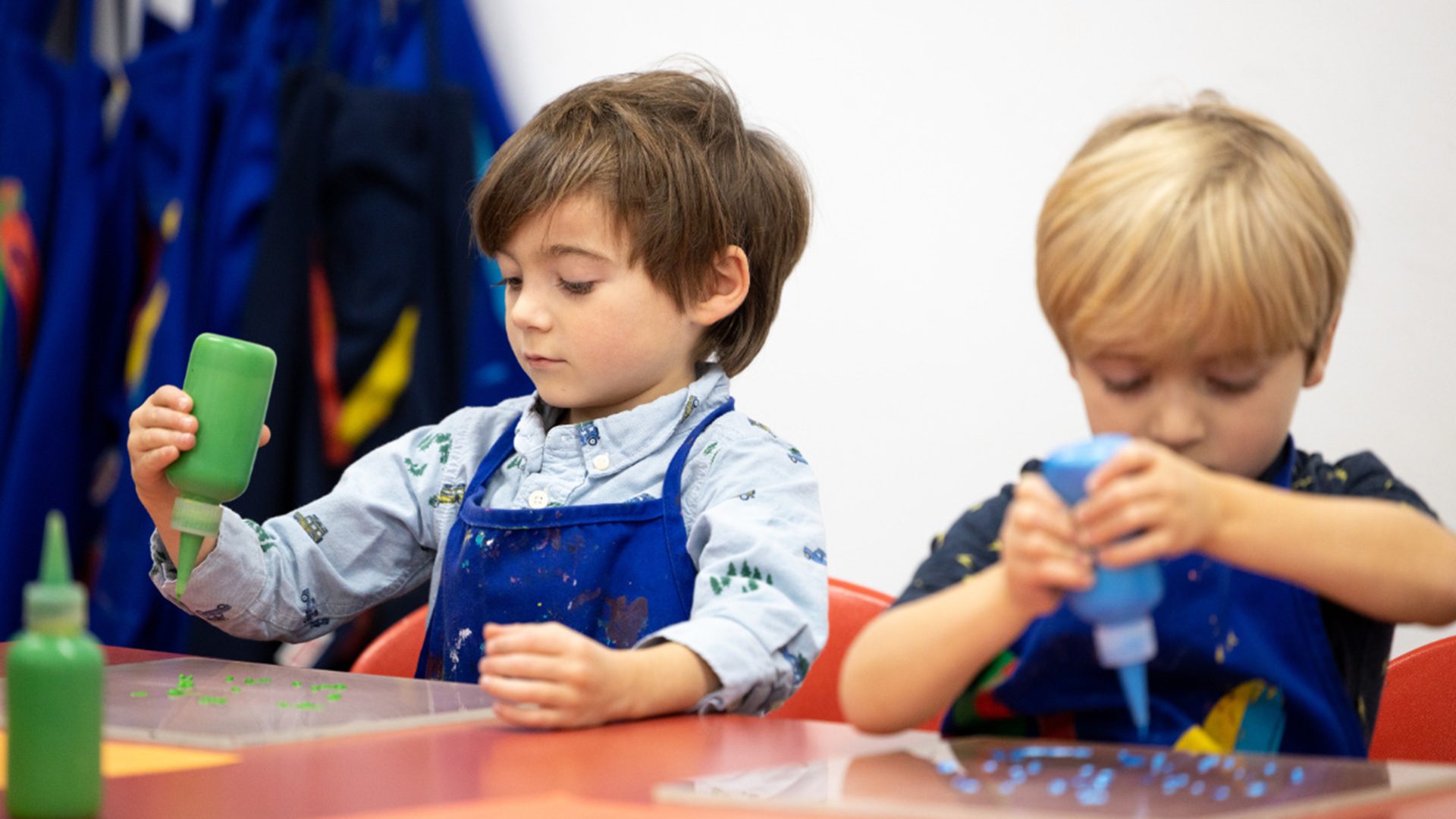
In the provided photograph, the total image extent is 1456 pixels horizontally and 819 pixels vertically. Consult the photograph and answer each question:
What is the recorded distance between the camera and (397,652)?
1302mm

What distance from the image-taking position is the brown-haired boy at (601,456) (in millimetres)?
1068

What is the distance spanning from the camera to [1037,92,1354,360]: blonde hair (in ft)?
2.54

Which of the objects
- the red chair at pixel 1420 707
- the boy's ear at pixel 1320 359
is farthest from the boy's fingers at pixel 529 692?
the red chair at pixel 1420 707

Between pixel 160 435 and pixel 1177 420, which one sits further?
pixel 160 435

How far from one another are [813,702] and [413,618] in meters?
0.35

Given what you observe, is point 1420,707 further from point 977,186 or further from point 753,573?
point 977,186

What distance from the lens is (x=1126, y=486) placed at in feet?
2.13

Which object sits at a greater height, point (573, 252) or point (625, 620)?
point (573, 252)

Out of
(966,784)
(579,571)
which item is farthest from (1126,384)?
(579,571)

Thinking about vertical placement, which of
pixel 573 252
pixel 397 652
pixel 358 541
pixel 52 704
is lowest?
pixel 397 652

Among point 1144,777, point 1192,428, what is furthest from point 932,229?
point 1144,777

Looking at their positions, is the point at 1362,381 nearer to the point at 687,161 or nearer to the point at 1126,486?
the point at 687,161

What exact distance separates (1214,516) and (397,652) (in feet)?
2.63

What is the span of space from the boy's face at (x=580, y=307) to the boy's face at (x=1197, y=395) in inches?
18.0
